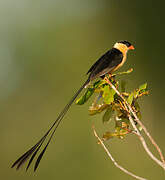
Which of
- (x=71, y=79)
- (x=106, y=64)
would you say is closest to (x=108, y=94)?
(x=106, y=64)

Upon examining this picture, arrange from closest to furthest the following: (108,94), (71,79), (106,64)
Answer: (108,94), (106,64), (71,79)

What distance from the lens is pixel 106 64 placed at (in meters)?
1.11

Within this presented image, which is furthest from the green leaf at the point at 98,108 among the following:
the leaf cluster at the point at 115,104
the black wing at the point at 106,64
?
the black wing at the point at 106,64

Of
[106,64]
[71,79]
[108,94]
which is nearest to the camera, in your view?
[108,94]

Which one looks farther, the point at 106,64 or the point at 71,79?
the point at 71,79

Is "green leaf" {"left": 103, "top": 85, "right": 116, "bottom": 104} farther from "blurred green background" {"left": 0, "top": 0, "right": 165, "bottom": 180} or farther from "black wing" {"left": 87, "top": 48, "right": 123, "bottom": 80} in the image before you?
"blurred green background" {"left": 0, "top": 0, "right": 165, "bottom": 180}

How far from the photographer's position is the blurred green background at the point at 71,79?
416cm

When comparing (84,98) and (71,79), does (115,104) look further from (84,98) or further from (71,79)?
(71,79)

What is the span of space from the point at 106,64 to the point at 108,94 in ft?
0.81

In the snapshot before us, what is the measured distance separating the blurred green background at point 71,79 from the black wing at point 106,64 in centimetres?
292

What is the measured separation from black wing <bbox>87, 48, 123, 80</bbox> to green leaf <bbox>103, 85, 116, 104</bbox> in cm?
13

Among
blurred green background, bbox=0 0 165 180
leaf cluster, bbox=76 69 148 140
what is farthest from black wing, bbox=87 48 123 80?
blurred green background, bbox=0 0 165 180

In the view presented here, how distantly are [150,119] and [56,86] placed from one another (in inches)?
61.5

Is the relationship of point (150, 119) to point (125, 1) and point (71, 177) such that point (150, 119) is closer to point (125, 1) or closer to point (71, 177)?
point (71, 177)
